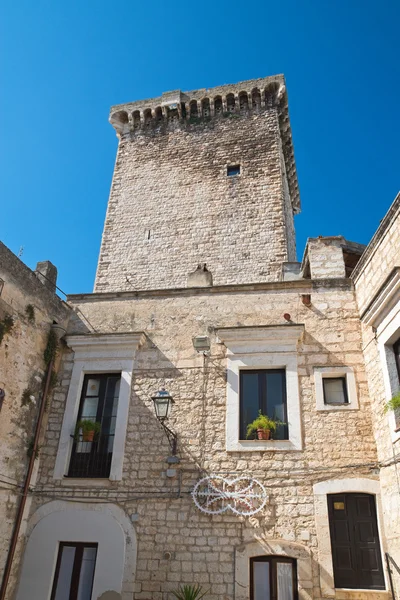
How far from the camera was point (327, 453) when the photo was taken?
24.9 feet

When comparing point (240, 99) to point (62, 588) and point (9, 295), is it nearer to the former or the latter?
point (9, 295)

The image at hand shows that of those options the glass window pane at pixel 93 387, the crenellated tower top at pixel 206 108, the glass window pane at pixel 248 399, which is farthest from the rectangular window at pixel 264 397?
the crenellated tower top at pixel 206 108

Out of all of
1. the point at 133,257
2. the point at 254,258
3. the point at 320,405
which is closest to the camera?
the point at 320,405

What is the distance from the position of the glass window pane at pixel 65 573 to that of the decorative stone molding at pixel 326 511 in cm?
380

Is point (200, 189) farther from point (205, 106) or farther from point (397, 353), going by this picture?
point (397, 353)

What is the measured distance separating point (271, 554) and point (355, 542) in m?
1.22

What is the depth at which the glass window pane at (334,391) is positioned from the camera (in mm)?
8102

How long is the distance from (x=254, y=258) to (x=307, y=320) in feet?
19.6

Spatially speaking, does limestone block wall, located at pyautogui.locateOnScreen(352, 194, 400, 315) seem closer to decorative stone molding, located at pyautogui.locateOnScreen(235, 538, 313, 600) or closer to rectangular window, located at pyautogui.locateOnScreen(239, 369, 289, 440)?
rectangular window, located at pyautogui.locateOnScreen(239, 369, 289, 440)

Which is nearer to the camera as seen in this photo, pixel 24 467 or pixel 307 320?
pixel 24 467

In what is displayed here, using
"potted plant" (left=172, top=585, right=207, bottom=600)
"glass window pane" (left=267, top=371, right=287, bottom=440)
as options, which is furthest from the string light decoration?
"potted plant" (left=172, top=585, right=207, bottom=600)

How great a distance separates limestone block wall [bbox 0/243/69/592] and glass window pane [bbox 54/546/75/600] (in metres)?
0.88

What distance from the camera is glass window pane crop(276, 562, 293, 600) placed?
6824 mm

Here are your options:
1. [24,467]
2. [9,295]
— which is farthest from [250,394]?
[9,295]
